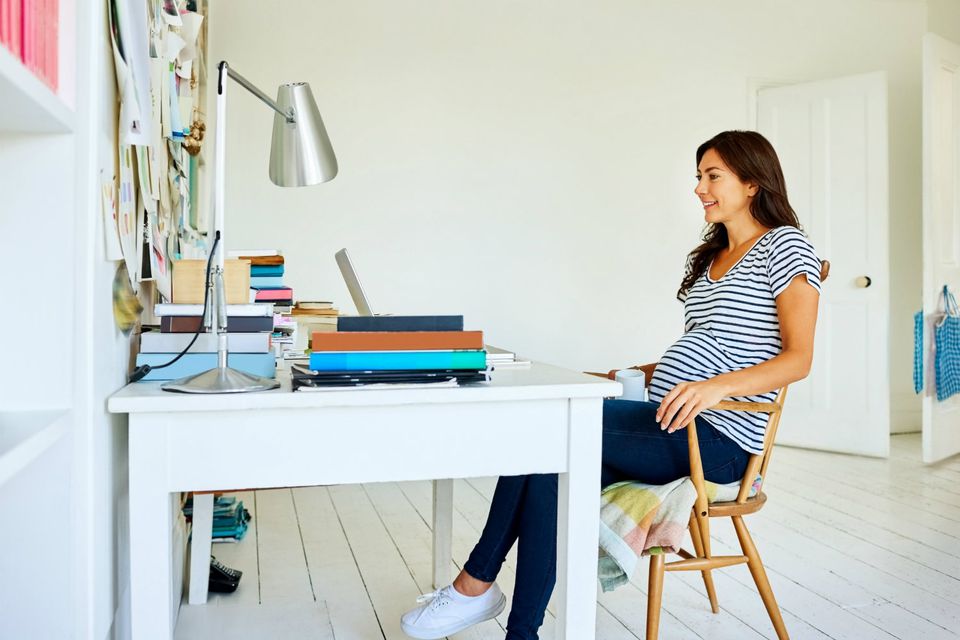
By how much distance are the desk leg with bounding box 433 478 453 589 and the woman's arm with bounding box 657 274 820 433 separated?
0.74 meters

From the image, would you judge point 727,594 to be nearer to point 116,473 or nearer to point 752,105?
point 116,473

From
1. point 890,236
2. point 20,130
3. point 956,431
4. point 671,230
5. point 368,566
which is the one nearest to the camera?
point 20,130

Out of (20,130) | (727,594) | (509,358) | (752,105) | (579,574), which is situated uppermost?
(752,105)

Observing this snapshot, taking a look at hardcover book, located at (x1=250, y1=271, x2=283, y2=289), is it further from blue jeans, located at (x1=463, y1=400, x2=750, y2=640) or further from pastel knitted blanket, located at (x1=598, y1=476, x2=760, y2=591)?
pastel knitted blanket, located at (x1=598, y1=476, x2=760, y2=591)

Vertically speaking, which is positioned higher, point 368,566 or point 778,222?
point 778,222

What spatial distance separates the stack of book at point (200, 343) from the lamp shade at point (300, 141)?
450 millimetres

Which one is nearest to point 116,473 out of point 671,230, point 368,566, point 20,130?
point 20,130

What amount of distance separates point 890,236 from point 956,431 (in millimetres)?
1233

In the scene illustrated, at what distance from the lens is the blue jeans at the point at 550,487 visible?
1.68m

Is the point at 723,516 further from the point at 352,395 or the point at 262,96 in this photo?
the point at 262,96

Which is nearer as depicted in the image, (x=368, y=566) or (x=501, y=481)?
(x=501, y=481)

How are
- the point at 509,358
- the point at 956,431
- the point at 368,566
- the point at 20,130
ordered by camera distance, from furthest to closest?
the point at 956,431 < the point at 368,566 < the point at 509,358 < the point at 20,130

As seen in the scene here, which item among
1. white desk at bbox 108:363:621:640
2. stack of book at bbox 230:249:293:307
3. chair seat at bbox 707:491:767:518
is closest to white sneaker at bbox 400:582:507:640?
white desk at bbox 108:363:621:640

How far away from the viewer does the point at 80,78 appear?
3.39 ft
